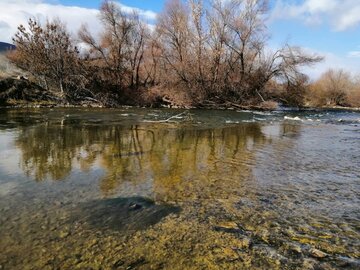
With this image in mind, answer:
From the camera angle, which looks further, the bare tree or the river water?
the bare tree

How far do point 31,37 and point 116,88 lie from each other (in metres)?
9.77

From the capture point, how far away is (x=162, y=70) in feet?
121

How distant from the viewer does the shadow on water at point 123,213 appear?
195 inches

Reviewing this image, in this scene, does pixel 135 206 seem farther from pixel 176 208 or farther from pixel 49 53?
pixel 49 53

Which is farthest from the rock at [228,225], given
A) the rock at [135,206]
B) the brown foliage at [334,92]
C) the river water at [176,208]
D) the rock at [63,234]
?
the brown foliage at [334,92]

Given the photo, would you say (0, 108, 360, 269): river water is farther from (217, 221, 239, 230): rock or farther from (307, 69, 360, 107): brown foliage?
(307, 69, 360, 107): brown foliage

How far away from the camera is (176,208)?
5629 millimetres

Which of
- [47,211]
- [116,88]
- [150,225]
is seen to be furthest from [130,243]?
[116,88]

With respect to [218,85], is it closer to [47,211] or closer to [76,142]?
[76,142]

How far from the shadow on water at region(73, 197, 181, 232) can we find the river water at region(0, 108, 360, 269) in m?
0.02

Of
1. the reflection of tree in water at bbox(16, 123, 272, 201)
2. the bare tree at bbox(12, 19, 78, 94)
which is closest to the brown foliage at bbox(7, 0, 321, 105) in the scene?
the bare tree at bbox(12, 19, 78, 94)

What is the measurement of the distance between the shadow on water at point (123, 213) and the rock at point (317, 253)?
201 centimetres

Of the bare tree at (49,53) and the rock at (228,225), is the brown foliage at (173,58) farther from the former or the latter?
the rock at (228,225)

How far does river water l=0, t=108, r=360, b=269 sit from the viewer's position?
13.5 feet
